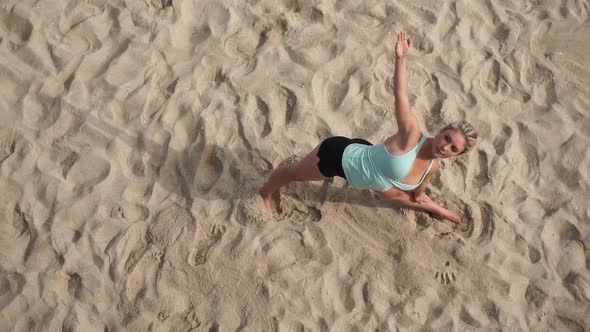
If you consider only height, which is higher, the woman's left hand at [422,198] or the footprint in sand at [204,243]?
the woman's left hand at [422,198]

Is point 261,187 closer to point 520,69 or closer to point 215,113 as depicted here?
point 215,113

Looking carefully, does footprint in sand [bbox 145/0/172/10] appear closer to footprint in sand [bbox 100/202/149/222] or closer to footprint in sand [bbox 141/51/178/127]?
footprint in sand [bbox 141/51/178/127]

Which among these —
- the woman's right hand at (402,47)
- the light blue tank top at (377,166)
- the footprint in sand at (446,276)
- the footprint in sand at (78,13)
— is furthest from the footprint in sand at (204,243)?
the footprint in sand at (78,13)

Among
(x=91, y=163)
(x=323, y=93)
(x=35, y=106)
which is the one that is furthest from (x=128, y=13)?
(x=323, y=93)

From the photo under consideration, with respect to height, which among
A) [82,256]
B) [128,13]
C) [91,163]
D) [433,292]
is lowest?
[433,292]

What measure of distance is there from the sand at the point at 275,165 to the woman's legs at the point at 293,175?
0.46 ft

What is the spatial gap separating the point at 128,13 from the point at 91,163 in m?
1.54

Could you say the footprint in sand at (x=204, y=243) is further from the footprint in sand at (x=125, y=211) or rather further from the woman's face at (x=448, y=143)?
the woman's face at (x=448, y=143)

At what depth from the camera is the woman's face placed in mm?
3162

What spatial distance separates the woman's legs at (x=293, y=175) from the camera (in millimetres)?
3721

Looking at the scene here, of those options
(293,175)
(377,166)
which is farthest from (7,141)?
(377,166)

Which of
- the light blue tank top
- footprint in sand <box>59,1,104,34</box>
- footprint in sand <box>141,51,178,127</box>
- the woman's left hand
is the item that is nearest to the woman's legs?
the light blue tank top

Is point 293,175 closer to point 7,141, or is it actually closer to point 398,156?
point 398,156

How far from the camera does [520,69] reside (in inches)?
183
